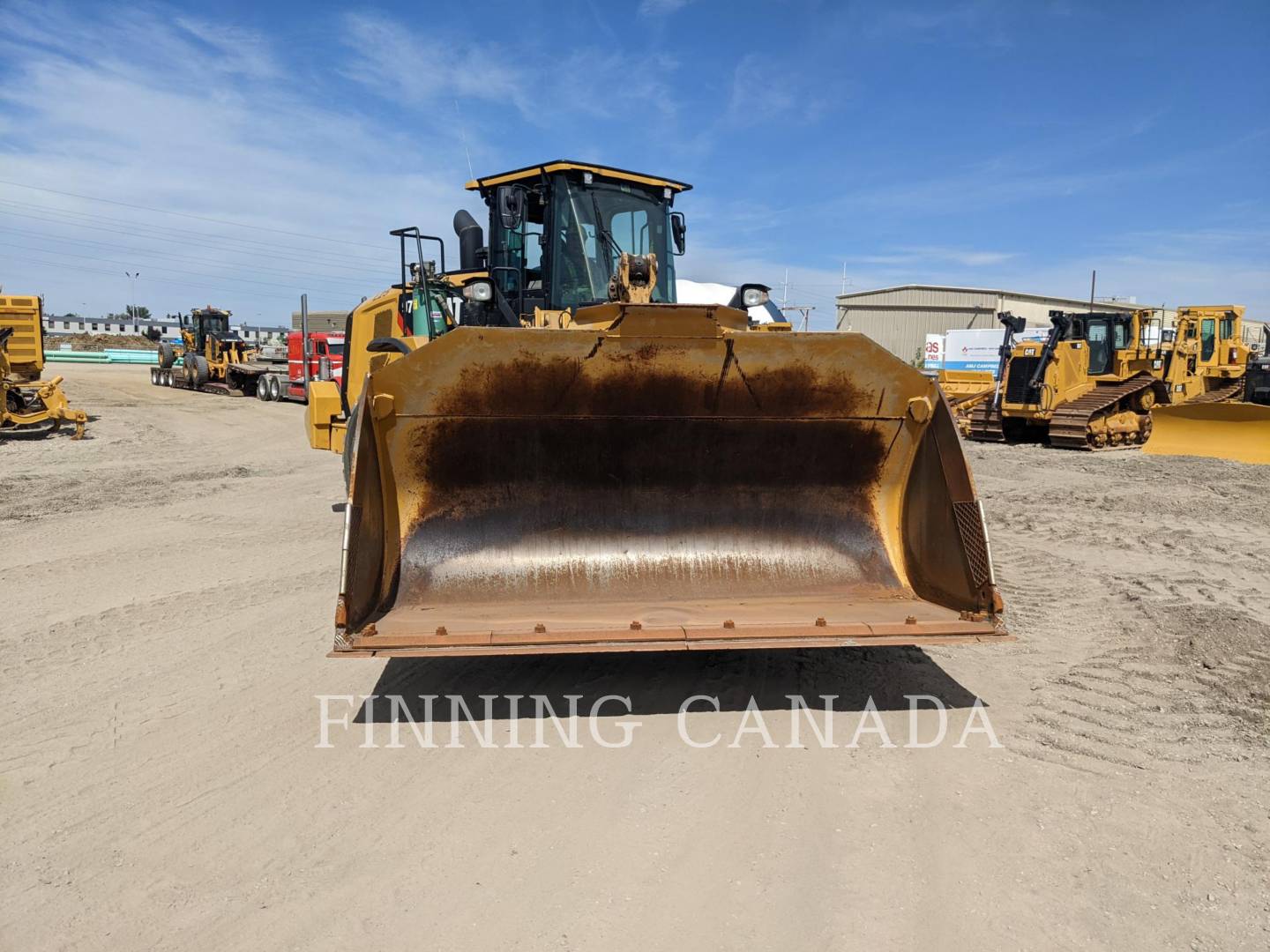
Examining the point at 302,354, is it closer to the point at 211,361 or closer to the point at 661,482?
the point at 211,361

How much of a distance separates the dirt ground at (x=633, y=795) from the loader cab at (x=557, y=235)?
217 centimetres

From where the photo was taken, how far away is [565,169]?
5469 mm

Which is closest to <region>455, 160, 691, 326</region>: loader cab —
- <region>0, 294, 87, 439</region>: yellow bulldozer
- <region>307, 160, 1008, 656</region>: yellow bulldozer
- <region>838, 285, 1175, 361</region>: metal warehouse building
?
<region>307, 160, 1008, 656</region>: yellow bulldozer

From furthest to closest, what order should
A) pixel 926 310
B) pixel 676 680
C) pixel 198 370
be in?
pixel 926 310, pixel 198 370, pixel 676 680

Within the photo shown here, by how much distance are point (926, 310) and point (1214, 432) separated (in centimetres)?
3022

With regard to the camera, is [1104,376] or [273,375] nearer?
[1104,376]

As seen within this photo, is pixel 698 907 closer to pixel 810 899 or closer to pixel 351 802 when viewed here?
pixel 810 899

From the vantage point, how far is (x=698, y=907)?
7.65 feet

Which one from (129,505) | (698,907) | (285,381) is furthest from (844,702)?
(285,381)

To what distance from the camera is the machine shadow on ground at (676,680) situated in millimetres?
3604

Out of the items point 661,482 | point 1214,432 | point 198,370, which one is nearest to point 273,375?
point 198,370

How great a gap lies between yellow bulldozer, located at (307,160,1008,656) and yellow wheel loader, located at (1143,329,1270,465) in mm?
10578

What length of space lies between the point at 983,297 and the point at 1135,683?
39547mm

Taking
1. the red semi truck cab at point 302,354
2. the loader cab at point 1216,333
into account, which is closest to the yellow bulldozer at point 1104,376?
the loader cab at point 1216,333
